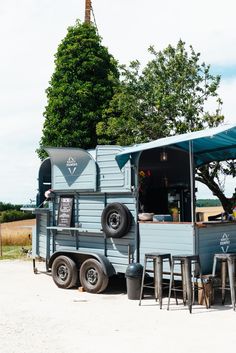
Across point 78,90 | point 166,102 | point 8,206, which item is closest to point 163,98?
point 166,102

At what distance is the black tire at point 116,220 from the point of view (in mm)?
9891

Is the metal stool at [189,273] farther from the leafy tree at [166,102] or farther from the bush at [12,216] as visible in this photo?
the bush at [12,216]

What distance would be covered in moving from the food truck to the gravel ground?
33.4 inches

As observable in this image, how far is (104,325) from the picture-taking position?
7520 mm

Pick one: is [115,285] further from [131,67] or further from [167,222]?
[131,67]

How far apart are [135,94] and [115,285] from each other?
35.9ft

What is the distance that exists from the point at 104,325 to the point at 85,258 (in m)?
3.37

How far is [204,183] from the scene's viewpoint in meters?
18.3

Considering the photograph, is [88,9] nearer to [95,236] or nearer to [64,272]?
[95,236]

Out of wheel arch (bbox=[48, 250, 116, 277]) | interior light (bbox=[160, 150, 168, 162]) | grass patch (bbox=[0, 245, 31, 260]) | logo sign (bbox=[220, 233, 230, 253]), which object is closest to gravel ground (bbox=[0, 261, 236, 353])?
wheel arch (bbox=[48, 250, 116, 277])

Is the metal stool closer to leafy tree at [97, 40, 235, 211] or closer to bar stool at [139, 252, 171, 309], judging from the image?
bar stool at [139, 252, 171, 309]

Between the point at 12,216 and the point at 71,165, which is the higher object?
the point at 71,165

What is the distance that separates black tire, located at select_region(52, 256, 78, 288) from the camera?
423 inches

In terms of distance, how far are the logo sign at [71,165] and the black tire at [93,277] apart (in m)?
2.15
